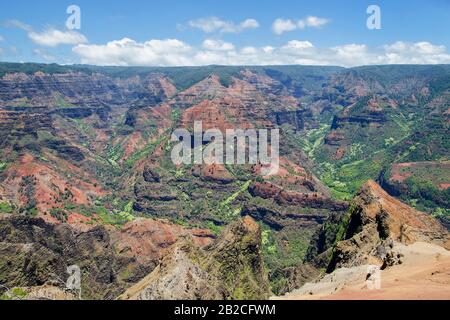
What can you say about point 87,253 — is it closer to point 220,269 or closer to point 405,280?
point 220,269

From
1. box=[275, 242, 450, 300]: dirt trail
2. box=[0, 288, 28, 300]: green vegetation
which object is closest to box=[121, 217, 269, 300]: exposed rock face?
box=[275, 242, 450, 300]: dirt trail

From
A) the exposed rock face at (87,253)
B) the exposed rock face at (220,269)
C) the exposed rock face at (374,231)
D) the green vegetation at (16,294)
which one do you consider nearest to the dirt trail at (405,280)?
the exposed rock face at (374,231)

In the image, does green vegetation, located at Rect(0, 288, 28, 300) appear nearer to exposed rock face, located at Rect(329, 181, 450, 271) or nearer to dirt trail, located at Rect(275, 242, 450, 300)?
dirt trail, located at Rect(275, 242, 450, 300)

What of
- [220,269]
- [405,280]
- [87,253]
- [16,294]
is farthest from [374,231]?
[87,253]

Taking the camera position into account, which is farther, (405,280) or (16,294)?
(16,294)

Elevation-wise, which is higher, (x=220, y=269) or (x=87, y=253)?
(x=220, y=269)
